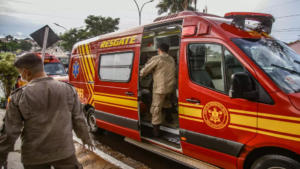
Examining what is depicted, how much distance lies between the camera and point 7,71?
7887mm

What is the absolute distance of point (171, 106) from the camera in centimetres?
468

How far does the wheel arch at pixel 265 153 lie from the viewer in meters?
2.29

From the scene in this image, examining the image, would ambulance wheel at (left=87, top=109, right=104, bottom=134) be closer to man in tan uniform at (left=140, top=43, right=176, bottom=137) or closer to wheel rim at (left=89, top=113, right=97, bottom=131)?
wheel rim at (left=89, top=113, right=97, bottom=131)

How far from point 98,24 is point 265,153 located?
42444mm

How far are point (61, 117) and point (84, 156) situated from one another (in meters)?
2.24

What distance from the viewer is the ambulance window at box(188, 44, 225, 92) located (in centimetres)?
287

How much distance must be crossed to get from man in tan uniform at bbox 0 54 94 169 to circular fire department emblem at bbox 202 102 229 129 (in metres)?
1.72

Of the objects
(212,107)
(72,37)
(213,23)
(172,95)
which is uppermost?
(72,37)

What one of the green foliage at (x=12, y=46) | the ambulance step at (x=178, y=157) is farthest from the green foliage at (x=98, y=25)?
the green foliage at (x=12, y=46)

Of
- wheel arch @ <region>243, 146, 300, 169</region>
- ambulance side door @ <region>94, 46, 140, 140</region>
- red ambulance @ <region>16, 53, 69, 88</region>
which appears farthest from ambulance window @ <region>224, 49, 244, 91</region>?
red ambulance @ <region>16, 53, 69, 88</region>

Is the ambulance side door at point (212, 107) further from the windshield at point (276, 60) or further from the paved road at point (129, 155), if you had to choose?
the paved road at point (129, 155)

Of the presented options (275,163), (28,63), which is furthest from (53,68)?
(275,163)

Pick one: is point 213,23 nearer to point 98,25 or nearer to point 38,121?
point 38,121

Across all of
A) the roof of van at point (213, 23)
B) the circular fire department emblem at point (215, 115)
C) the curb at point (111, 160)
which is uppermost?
the roof of van at point (213, 23)
